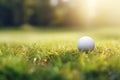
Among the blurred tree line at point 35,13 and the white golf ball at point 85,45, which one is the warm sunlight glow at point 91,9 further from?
the white golf ball at point 85,45

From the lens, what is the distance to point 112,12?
3556 cm

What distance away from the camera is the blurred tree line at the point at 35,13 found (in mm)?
31828

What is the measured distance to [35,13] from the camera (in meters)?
32.4

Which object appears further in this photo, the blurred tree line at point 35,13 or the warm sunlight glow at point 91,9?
the warm sunlight glow at point 91,9

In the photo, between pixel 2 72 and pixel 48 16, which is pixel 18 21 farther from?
pixel 2 72

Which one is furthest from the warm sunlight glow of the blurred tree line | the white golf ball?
the white golf ball

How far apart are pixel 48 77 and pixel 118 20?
1223 inches

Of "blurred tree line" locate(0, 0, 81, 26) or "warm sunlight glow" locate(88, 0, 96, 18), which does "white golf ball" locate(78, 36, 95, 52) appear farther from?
"warm sunlight glow" locate(88, 0, 96, 18)

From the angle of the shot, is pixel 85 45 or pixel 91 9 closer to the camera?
pixel 85 45

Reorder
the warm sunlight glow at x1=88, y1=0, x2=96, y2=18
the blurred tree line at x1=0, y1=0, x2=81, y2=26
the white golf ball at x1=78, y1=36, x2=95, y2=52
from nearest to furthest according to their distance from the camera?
the white golf ball at x1=78, y1=36, x2=95, y2=52
the blurred tree line at x1=0, y1=0, x2=81, y2=26
the warm sunlight glow at x1=88, y1=0, x2=96, y2=18

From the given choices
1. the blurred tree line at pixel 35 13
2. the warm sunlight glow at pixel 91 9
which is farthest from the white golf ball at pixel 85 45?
→ the warm sunlight glow at pixel 91 9

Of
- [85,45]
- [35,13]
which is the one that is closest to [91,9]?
[35,13]

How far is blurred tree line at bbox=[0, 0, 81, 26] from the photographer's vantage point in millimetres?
31828

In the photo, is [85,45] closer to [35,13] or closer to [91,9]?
[35,13]
